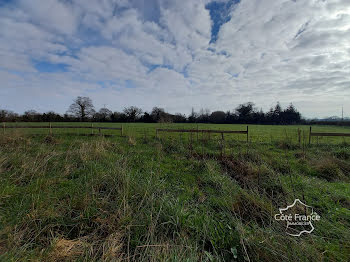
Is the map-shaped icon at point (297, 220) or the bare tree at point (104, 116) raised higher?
the bare tree at point (104, 116)

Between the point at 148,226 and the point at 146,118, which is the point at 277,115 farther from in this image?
the point at 148,226

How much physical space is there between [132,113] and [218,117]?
4164 cm

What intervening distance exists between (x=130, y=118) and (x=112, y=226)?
195 feet

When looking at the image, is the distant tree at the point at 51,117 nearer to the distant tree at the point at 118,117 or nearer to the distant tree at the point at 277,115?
the distant tree at the point at 118,117

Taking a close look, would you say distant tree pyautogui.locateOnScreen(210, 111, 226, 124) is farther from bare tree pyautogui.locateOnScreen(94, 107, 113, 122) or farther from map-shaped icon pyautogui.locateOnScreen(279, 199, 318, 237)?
map-shaped icon pyautogui.locateOnScreen(279, 199, 318, 237)

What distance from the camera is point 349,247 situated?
193 cm

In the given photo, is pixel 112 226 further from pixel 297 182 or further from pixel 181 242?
pixel 297 182

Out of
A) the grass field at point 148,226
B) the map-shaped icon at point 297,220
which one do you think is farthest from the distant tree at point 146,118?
the map-shaped icon at point 297,220

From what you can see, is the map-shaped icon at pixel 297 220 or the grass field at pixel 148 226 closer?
the grass field at pixel 148 226

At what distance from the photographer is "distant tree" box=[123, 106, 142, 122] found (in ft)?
192

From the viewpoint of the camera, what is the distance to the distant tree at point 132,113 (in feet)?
192

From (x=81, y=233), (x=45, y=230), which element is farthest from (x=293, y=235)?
(x=45, y=230)

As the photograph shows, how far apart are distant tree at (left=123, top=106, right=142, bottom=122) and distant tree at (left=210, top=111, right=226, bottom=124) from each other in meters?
35.0

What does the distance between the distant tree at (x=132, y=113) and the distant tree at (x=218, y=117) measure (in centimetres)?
3497
